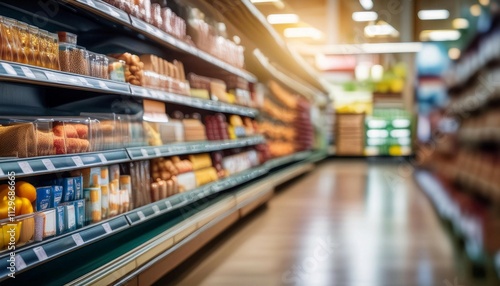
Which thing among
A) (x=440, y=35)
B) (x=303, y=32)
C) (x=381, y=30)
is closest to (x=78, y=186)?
(x=303, y=32)

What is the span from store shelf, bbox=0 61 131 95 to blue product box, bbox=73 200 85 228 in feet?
1.74

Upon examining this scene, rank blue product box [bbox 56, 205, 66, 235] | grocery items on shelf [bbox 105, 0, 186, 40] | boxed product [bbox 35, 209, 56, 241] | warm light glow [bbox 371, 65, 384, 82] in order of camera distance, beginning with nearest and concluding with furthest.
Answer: boxed product [bbox 35, 209, 56, 241] → blue product box [bbox 56, 205, 66, 235] → grocery items on shelf [bbox 105, 0, 186, 40] → warm light glow [bbox 371, 65, 384, 82]

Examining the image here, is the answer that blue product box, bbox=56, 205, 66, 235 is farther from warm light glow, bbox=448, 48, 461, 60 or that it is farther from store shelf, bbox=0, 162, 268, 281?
warm light glow, bbox=448, 48, 461, 60

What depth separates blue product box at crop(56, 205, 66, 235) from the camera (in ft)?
8.35

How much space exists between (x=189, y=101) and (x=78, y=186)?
187 centimetres

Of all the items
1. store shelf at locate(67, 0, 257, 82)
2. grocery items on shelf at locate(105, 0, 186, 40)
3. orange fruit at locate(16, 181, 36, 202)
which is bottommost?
orange fruit at locate(16, 181, 36, 202)

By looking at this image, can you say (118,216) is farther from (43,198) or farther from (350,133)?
(350,133)

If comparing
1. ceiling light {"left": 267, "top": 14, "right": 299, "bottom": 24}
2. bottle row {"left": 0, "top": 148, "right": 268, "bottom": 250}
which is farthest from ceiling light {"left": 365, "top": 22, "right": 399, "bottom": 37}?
bottle row {"left": 0, "top": 148, "right": 268, "bottom": 250}

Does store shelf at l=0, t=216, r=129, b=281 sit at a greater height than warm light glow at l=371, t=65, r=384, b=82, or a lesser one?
lesser

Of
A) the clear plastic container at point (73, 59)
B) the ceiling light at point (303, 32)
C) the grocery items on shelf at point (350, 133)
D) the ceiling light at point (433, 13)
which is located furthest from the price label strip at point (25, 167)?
the grocery items on shelf at point (350, 133)

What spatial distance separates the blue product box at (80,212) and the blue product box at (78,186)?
0.03 meters

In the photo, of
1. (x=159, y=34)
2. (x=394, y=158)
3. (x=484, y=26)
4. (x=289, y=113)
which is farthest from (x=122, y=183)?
(x=394, y=158)

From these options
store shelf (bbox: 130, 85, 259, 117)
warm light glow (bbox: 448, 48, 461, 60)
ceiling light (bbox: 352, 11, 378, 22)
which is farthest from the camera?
ceiling light (bbox: 352, 11, 378, 22)

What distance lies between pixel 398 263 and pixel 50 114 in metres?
2.70
